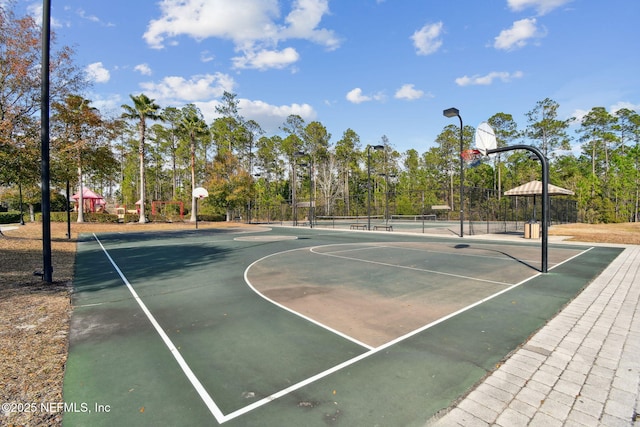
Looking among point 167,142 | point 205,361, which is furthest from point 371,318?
point 167,142

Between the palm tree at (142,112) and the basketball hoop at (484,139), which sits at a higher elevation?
the palm tree at (142,112)

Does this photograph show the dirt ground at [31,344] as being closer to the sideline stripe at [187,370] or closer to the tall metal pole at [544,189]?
the sideline stripe at [187,370]

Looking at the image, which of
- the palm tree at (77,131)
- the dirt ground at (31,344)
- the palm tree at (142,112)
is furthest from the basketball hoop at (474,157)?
the palm tree at (142,112)

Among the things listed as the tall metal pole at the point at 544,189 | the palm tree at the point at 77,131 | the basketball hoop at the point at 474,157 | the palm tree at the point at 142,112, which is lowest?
the tall metal pole at the point at 544,189

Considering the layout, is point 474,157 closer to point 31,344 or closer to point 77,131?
point 31,344

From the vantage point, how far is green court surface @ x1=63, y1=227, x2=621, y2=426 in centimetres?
289

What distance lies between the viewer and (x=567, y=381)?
322 cm

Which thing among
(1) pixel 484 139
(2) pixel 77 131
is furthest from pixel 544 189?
(2) pixel 77 131

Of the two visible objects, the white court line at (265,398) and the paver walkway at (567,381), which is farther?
the white court line at (265,398)

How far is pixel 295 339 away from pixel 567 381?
3060 mm

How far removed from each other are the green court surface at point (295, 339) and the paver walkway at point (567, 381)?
20cm

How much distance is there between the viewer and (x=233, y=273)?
8.94 m

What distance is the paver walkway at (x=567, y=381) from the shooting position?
8.77 ft

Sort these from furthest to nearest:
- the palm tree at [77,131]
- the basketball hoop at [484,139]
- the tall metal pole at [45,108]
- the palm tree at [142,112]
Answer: the palm tree at [142,112]
the palm tree at [77,131]
the basketball hoop at [484,139]
the tall metal pole at [45,108]
